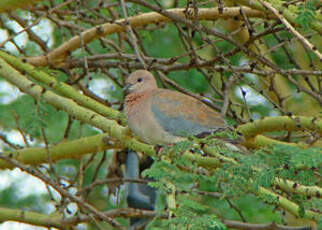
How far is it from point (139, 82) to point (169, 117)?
0.54 m

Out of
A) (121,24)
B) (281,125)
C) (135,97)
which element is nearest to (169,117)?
(135,97)

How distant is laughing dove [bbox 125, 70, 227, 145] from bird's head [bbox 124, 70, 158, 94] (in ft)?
0.64

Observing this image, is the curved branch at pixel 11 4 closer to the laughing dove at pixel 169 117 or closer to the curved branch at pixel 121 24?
the curved branch at pixel 121 24

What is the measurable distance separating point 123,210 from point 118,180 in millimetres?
213

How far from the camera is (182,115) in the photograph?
439 cm

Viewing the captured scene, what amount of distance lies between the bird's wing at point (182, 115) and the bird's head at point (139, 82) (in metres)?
0.31

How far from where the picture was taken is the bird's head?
4.74 meters

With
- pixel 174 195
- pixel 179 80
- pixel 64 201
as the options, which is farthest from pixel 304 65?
pixel 174 195

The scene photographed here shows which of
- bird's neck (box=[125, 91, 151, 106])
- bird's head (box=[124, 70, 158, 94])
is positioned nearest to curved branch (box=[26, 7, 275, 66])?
bird's head (box=[124, 70, 158, 94])

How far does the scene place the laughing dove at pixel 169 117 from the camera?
168 inches

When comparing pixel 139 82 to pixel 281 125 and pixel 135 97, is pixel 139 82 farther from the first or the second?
pixel 281 125

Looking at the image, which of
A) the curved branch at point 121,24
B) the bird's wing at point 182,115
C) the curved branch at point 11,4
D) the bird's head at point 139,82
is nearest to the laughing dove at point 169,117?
the bird's wing at point 182,115

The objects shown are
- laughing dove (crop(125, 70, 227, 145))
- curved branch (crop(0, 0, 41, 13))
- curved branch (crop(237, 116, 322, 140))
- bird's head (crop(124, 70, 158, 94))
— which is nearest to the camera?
curved branch (crop(237, 116, 322, 140))

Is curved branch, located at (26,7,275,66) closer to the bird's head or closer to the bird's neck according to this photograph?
the bird's head
